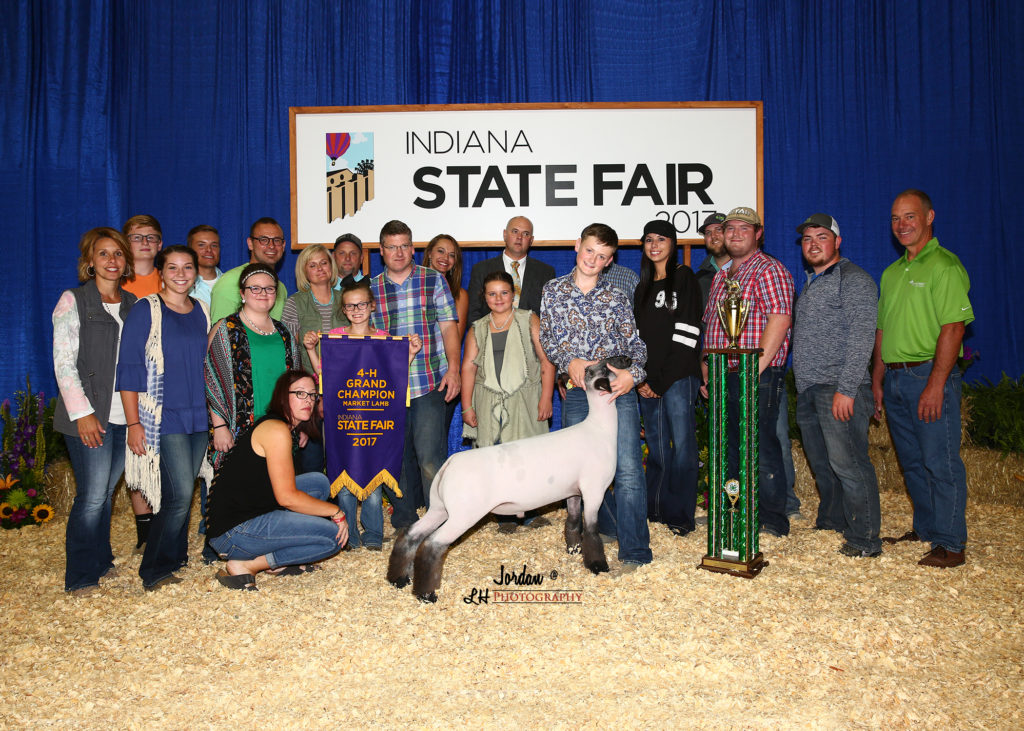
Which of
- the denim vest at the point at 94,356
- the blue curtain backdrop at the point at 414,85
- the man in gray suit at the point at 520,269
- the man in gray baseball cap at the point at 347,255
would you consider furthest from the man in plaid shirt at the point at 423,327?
the blue curtain backdrop at the point at 414,85

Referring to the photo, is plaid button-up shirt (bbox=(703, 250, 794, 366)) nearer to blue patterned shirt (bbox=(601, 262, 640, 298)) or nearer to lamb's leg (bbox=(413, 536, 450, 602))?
blue patterned shirt (bbox=(601, 262, 640, 298))

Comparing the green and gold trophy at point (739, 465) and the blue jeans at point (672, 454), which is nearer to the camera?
the green and gold trophy at point (739, 465)

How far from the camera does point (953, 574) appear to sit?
3510 millimetres

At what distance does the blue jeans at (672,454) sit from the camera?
3980 mm

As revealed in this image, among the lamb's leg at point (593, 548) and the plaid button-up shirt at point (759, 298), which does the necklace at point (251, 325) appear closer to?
the lamb's leg at point (593, 548)

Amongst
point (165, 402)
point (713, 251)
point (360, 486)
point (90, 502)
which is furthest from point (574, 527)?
point (90, 502)

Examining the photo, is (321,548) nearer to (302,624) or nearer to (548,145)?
(302,624)

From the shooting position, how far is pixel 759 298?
3.85 m

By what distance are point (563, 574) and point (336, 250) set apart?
2948mm

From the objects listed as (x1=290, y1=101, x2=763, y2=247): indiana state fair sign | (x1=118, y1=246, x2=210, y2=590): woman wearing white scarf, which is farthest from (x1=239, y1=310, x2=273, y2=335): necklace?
(x1=290, y1=101, x2=763, y2=247): indiana state fair sign

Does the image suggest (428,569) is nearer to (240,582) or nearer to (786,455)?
(240,582)

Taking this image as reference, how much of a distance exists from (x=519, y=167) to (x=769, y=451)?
3.10 m

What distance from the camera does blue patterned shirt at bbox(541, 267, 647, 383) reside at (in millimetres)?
3369

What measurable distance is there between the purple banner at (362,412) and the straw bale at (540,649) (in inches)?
19.3
